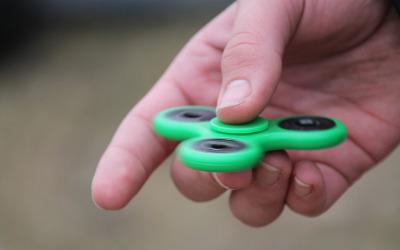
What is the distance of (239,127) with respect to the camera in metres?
0.74

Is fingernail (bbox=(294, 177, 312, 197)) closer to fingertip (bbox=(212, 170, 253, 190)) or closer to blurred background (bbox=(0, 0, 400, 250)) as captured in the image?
fingertip (bbox=(212, 170, 253, 190))

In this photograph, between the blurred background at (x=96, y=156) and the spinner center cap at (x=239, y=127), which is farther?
the blurred background at (x=96, y=156)

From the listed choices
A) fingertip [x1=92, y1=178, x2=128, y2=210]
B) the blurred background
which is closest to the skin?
→ fingertip [x1=92, y1=178, x2=128, y2=210]

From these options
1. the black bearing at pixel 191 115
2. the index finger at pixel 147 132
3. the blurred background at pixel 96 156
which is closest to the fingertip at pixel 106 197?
Result: the index finger at pixel 147 132

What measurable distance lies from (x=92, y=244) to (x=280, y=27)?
3.01 ft

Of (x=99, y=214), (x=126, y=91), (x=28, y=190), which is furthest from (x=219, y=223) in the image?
(x=126, y=91)

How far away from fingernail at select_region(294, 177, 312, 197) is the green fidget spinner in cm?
7

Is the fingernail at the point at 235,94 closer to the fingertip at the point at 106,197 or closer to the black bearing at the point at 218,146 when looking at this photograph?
the black bearing at the point at 218,146

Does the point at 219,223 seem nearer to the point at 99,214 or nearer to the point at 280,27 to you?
the point at 99,214

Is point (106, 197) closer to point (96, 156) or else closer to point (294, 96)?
point (294, 96)

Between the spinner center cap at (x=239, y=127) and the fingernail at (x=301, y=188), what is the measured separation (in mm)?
88

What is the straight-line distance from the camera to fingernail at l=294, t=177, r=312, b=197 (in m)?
0.80

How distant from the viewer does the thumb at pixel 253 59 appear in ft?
2.41

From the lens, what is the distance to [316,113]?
94 cm
